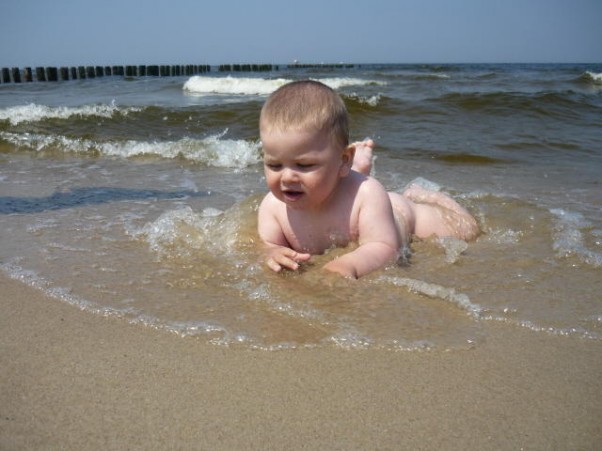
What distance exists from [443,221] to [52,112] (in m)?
8.40

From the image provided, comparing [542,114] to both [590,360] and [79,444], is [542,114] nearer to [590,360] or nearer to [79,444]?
[590,360]

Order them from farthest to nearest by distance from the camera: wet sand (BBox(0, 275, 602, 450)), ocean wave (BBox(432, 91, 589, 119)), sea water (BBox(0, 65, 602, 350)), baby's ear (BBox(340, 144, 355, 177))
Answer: ocean wave (BBox(432, 91, 589, 119))
baby's ear (BBox(340, 144, 355, 177))
sea water (BBox(0, 65, 602, 350))
wet sand (BBox(0, 275, 602, 450))

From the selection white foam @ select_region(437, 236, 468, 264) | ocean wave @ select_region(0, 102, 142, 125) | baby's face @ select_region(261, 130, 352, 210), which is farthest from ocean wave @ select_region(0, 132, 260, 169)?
baby's face @ select_region(261, 130, 352, 210)

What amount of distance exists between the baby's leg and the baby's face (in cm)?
81

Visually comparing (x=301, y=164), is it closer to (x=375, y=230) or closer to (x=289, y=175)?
(x=289, y=175)

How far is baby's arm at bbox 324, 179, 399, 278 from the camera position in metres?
2.44

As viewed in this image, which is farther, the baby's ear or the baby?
the baby's ear

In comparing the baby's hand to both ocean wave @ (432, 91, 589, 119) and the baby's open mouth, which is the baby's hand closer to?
the baby's open mouth

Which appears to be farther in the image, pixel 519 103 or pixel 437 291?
pixel 519 103

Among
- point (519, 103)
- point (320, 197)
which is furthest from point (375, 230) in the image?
point (519, 103)

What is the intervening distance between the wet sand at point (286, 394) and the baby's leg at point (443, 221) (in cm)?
135

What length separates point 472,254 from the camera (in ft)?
8.98

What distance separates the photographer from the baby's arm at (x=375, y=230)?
96.2 inches

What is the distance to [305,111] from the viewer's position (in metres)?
2.34
